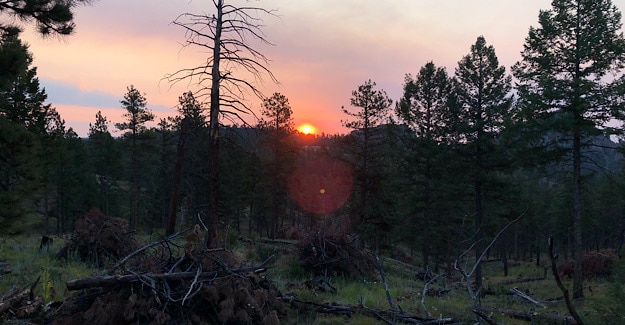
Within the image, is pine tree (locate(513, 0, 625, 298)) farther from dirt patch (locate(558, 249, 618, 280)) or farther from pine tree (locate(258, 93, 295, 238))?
pine tree (locate(258, 93, 295, 238))

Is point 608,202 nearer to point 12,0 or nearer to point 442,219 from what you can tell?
point 442,219

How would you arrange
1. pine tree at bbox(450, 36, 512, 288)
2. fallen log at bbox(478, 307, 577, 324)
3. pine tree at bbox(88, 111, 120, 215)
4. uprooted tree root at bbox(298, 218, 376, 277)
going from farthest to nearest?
pine tree at bbox(88, 111, 120, 215) < pine tree at bbox(450, 36, 512, 288) < uprooted tree root at bbox(298, 218, 376, 277) < fallen log at bbox(478, 307, 577, 324)

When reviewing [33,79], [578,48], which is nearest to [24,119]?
[33,79]

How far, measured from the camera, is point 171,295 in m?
5.14

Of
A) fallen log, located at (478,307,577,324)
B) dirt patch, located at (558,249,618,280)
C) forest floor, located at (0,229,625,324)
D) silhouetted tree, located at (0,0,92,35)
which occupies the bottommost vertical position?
dirt patch, located at (558,249,618,280)

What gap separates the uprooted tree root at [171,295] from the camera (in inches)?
193

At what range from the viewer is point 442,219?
31.3m

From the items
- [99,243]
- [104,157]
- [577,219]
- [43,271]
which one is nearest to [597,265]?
[577,219]

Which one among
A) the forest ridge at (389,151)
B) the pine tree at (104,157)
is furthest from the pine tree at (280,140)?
the pine tree at (104,157)

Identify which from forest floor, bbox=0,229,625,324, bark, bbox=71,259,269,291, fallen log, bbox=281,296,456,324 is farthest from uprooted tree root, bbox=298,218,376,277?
bark, bbox=71,259,269,291

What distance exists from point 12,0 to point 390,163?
26313 millimetres

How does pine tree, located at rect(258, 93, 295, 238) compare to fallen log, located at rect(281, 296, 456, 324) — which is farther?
pine tree, located at rect(258, 93, 295, 238)

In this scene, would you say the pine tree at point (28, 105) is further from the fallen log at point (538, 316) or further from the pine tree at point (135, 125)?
the fallen log at point (538, 316)

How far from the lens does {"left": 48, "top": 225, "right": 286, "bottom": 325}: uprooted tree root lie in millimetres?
4910
